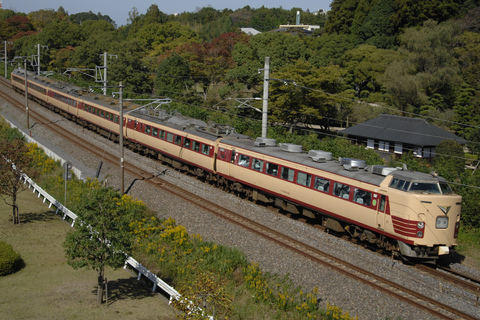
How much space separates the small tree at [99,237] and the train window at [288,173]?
8.87 m

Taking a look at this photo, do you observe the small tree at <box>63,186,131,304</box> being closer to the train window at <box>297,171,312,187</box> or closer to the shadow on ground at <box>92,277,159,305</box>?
the shadow on ground at <box>92,277,159,305</box>

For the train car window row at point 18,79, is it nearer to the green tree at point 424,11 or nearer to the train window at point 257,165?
the train window at point 257,165

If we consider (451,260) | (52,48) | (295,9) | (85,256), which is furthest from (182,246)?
(295,9)

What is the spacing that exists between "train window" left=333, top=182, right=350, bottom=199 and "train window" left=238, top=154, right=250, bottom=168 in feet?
19.6

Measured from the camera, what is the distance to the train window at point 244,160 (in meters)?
24.3

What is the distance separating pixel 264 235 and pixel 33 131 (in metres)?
31.1

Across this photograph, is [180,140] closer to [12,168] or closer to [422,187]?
[12,168]

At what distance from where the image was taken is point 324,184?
793 inches

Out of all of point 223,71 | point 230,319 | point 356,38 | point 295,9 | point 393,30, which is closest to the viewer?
point 230,319

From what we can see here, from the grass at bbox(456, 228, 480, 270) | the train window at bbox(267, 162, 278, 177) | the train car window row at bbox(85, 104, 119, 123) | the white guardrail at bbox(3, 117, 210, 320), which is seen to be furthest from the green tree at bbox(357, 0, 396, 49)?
the train window at bbox(267, 162, 278, 177)

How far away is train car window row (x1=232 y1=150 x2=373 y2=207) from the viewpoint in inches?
734

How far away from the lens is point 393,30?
77.3 m

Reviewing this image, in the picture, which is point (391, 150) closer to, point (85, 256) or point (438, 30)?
point (438, 30)

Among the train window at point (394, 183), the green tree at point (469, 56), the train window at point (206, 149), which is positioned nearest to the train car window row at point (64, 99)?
the train window at point (206, 149)
